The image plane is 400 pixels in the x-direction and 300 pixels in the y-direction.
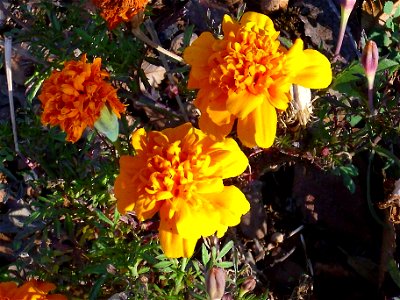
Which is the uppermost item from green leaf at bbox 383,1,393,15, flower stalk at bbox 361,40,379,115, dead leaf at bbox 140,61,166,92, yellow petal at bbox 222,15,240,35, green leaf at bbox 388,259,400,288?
yellow petal at bbox 222,15,240,35

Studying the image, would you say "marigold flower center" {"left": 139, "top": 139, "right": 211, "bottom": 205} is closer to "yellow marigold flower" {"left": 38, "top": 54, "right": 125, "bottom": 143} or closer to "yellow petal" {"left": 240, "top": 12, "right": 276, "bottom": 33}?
"yellow marigold flower" {"left": 38, "top": 54, "right": 125, "bottom": 143}

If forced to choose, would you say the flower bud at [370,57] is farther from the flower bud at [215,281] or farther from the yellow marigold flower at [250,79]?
the flower bud at [215,281]

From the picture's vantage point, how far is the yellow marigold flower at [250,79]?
143 centimetres

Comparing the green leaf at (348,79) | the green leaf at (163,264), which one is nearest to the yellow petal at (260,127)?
the green leaf at (348,79)

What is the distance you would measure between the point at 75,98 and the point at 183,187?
36 centimetres

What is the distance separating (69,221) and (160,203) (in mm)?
630

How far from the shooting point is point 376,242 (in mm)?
2248

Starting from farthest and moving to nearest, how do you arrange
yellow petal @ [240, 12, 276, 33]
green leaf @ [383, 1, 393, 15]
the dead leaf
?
the dead leaf < green leaf @ [383, 1, 393, 15] < yellow petal @ [240, 12, 276, 33]

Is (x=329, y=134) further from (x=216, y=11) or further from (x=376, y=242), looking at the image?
(x=216, y=11)

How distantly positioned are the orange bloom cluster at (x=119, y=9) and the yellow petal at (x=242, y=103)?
0.40 m

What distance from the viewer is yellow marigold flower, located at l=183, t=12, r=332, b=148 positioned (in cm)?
143

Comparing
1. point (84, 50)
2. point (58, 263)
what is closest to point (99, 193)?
point (58, 263)

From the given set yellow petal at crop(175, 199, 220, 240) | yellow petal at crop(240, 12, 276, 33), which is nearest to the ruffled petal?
yellow petal at crop(240, 12, 276, 33)

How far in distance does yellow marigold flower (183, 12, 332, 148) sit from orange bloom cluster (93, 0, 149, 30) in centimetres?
23
